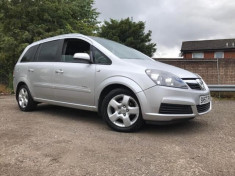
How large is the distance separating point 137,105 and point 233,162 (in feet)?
5.22

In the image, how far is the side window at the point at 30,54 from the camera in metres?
6.06

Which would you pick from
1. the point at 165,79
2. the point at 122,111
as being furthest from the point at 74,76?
the point at 165,79

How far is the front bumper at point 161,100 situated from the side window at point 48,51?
2.34 m

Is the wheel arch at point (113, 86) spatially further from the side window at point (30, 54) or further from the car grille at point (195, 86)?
the side window at point (30, 54)

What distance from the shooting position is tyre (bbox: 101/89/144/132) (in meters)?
4.02

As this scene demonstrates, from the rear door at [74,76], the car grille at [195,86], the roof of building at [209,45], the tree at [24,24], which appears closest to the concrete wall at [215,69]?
the car grille at [195,86]

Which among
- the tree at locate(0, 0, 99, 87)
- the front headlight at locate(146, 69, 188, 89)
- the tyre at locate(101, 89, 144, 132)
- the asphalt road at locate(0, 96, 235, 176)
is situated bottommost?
the asphalt road at locate(0, 96, 235, 176)

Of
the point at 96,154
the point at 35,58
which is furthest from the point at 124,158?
the point at 35,58

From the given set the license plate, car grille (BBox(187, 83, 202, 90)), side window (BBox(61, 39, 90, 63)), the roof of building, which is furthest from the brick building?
car grille (BBox(187, 83, 202, 90))

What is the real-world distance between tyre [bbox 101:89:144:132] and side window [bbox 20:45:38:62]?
268cm

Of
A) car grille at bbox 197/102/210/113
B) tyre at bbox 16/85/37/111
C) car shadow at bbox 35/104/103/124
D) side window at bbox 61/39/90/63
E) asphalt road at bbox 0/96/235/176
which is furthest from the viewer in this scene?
tyre at bbox 16/85/37/111

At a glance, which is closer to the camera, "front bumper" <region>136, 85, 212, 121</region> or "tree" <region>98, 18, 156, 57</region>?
"front bumper" <region>136, 85, 212, 121</region>

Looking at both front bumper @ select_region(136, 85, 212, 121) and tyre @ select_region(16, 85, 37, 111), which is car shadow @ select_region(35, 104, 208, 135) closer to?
tyre @ select_region(16, 85, 37, 111)

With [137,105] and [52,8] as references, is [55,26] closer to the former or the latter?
[52,8]
